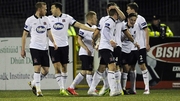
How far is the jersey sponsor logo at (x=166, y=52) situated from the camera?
717 inches

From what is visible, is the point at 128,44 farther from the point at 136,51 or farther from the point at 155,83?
the point at 155,83

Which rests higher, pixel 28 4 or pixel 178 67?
pixel 28 4

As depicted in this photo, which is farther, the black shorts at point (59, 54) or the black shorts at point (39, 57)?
the black shorts at point (59, 54)

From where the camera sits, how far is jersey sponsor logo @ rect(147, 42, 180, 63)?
18203 millimetres

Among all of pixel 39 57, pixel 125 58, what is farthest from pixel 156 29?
pixel 39 57

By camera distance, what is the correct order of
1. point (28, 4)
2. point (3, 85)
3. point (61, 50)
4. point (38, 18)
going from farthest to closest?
point (28, 4), point (3, 85), point (61, 50), point (38, 18)

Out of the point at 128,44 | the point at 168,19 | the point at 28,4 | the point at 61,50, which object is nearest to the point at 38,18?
the point at 61,50

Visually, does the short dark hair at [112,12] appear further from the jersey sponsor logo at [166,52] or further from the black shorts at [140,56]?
the jersey sponsor logo at [166,52]

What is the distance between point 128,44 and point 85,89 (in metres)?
2.93

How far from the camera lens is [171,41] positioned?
717 inches

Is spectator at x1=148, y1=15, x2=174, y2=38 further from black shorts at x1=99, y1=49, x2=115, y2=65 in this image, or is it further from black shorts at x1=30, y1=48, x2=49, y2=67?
black shorts at x1=30, y1=48, x2=49, y2=67

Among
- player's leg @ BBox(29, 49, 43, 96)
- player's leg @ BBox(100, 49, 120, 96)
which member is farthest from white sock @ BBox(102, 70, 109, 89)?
player's leg @ BBox(29, 49, 43, 96)

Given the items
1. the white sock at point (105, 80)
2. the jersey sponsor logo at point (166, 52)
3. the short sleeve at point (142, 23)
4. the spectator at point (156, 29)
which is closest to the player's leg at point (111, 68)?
the white sock at point (105, 80)

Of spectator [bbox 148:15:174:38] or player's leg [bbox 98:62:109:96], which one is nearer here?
player's leg [bbox 98:62:109:96]
